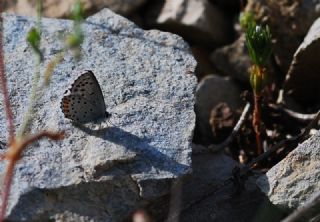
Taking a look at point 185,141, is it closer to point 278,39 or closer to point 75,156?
point 75,156

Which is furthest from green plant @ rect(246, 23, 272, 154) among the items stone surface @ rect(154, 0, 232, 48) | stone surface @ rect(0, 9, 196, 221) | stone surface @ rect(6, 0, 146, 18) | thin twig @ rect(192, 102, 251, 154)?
stone surface @ rect(6, 0, 146, 18)

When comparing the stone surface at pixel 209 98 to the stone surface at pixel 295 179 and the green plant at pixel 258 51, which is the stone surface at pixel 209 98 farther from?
the stone surface at pixel 295 179

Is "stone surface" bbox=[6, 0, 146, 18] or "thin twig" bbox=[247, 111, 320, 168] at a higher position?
"stone surface" bbox=[6, 0, 146, 18]

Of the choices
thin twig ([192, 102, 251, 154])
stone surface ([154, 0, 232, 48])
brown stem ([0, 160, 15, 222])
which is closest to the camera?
brown stem ([0, 160, 15, 222])

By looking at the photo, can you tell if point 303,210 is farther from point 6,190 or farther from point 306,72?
point 306,72

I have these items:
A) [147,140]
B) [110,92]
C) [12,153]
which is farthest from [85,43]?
[12,153]

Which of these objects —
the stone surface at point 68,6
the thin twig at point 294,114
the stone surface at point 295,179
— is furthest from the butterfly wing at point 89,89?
the stone surface at point 68,6

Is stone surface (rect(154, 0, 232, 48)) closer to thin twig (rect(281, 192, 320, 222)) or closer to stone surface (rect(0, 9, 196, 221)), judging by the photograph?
stone surface (rect(0, 9, 196, 221))
